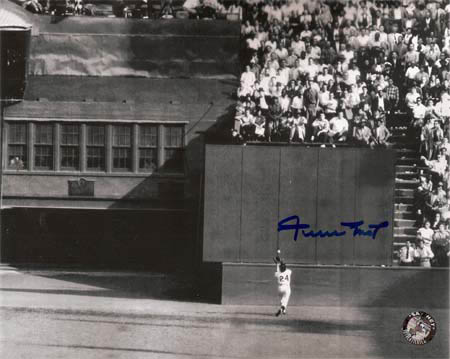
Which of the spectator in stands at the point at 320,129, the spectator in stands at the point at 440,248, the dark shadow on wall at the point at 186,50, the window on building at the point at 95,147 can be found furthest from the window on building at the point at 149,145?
the spectator in stands at the point at 440,248

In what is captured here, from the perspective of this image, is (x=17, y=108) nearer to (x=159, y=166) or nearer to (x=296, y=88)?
(x=159, y=166)

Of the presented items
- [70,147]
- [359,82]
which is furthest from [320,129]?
[70,147]

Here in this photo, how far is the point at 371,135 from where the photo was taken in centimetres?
2397

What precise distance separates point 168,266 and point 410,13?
11.2 metres

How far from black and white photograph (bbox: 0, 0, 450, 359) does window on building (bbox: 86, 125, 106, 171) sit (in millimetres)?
47

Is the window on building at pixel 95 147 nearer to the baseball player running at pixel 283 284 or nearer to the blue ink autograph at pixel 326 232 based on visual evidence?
the blue ink autograph at pixel 326 232

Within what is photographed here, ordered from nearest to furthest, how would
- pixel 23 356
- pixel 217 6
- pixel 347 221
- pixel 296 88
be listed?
1. pixel 23 356
2. pixel 347 221
3. pixel 296 88
4. pixel 217 6

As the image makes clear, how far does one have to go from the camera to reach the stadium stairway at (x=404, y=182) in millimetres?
23734

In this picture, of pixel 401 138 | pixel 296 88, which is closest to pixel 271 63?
pixel 296 88

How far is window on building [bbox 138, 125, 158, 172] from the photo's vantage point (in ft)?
92.2

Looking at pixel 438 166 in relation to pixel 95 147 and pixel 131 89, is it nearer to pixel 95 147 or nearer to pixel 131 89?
pixel 131 89

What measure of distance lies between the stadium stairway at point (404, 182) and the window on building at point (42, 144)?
11198 millimetres

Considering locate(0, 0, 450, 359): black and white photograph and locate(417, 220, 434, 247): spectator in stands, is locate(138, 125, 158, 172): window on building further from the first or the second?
locate(417, 220, 434, 247): spectator in stands

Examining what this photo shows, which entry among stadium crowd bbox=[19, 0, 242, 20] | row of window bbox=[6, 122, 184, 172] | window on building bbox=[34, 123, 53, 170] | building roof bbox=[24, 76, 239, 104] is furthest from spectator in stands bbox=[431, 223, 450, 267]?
window on building bbox=[34, 123, 53, 170]
